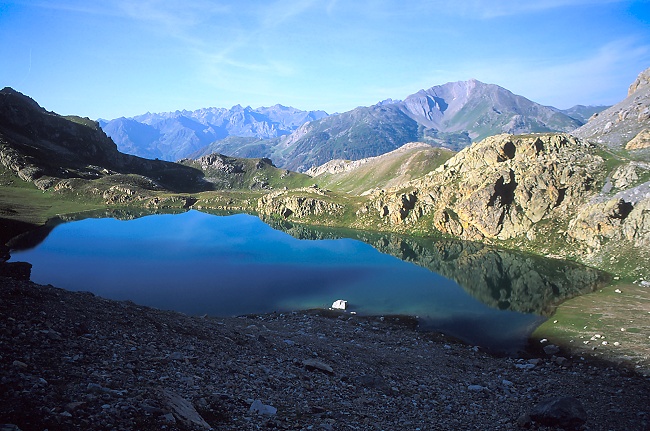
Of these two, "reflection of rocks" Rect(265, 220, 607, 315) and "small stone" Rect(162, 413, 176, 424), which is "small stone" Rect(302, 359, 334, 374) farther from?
"reflection of rocks" Rect(265, 220, 607, 315)

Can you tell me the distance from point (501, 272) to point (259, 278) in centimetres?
4502

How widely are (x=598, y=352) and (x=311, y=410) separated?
33044 millimetres

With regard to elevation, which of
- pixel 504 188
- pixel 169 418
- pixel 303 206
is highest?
pixel 504 188

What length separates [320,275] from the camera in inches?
2699

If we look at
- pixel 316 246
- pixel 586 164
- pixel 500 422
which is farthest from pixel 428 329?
pixel 586 164

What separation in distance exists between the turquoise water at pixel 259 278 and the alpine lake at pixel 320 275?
171 mm

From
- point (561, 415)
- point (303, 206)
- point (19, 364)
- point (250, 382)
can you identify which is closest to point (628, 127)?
point (303, 206)

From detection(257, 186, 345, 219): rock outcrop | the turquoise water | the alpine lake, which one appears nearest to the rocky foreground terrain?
the alpine lake

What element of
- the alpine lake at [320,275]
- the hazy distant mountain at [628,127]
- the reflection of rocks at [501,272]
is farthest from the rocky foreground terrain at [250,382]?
the hazy distant mountain at [628,127]

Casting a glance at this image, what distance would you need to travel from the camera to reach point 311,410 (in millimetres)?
16109

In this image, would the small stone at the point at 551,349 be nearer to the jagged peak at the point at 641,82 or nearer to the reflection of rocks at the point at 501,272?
the reflection of rocks at the point at 501,272

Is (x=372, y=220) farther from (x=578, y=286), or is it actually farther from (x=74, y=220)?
(x=74, y=220)

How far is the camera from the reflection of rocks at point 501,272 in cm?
5634

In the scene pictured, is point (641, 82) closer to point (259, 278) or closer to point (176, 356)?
point (259, 278)
